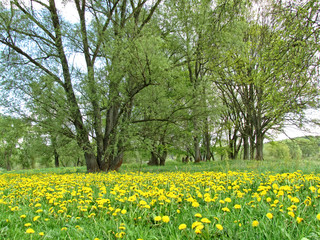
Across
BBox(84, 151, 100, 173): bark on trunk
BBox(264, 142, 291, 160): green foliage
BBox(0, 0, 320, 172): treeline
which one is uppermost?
BBox(0, 0, 320, 172): treeline

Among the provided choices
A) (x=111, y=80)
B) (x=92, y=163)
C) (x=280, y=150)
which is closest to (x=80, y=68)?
(x=111, y=80)

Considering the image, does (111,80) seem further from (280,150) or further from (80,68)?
(280,150)

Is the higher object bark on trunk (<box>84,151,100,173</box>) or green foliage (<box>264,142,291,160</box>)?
green foliage (<box>264,142,291,160</box>)

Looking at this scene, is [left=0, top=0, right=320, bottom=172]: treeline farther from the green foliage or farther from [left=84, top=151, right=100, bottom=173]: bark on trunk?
the green foliage

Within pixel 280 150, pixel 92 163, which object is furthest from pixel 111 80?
pixel 280 150

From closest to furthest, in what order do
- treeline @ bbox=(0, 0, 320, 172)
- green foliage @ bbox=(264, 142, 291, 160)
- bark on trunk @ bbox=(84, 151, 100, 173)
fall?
green foliage @ bbox=(264, 142, 291, 160)
treeline @ bbox=(0, 0, 320, 172)
bark on trunk @ bbox=(84, 151, 100, 173)

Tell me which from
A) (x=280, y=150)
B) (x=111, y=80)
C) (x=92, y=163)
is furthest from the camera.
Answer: (x=280, y=150)

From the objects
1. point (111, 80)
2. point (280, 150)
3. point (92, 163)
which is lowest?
point (92, 163)

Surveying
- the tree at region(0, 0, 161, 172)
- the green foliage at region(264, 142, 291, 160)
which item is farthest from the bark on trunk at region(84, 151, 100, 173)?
the green foliage at region(264, 142, 291, 160)

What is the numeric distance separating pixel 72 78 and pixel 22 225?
27.2 ft

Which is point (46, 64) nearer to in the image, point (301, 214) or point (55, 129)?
point (55, 129)

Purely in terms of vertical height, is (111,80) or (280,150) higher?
(111,80)

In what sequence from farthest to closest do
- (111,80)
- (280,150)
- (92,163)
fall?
(280,150), (92,163), (111,80)

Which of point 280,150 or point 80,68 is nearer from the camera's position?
point 80,68
